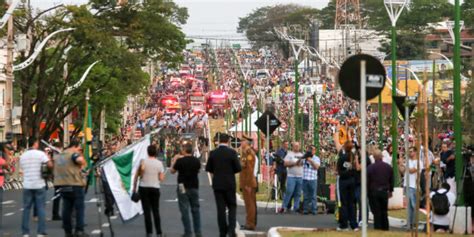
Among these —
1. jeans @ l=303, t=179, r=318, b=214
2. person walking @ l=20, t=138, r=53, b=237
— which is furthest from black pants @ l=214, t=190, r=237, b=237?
jeans @ l=303, t=179, r=318, b=214

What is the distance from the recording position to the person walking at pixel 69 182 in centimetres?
2195

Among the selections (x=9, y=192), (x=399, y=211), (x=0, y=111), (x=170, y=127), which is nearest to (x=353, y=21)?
(x=170, y=127)

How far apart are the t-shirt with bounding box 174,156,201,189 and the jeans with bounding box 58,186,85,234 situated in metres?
1.63

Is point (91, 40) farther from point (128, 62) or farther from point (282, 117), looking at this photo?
point (282, 117)

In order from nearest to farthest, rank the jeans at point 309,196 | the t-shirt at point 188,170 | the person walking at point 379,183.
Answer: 1. the t-shirt at point 188,170
2. the person walking at point 379,183
3. the jeans at point 309,196

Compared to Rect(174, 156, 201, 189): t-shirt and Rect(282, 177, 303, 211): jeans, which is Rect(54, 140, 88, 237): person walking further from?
Rect(282, 177, 303, 211): jeans

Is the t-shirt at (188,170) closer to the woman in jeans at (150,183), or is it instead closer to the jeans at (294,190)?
the woman in jeans at (150,183)

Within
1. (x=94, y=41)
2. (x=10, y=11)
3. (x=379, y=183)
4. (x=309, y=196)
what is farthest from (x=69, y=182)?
(x=94, y=41)

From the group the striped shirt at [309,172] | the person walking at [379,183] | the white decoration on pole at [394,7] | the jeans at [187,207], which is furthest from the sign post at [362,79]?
the white decoration on pole at [394,7]

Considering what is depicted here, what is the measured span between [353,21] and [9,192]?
96406 mm

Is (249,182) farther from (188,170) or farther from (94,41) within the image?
(94,41)

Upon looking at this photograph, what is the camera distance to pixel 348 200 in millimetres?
24641

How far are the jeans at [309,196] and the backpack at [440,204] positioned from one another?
642 cm

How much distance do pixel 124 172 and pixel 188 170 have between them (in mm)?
1129
